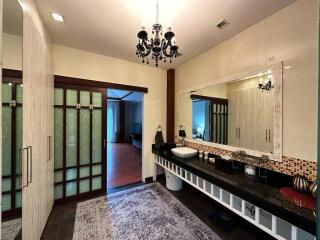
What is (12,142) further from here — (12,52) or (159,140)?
(159,140)

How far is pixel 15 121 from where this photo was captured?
1387mm

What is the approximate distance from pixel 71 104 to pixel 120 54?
1.36 metres

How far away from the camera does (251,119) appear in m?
2.11

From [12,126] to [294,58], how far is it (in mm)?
2941

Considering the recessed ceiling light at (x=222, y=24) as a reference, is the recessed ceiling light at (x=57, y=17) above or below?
above

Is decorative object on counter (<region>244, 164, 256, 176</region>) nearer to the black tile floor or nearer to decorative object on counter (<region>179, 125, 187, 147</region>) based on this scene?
the black tile floor

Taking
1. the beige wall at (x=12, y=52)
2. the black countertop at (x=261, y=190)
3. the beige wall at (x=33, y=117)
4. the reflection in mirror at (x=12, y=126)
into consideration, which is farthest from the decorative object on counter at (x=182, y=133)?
the beige wall at (x=12, y=52)

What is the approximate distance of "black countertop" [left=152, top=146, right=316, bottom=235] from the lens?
3.63 feet

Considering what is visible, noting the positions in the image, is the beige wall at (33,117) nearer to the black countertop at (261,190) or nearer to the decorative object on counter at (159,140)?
the black countertop at (261,190)

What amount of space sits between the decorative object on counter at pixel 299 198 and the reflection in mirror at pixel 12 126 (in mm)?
2289

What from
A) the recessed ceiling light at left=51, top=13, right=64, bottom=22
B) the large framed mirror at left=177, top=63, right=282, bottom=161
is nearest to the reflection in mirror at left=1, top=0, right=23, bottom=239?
the recessed ceiling light at left=51, top=13, right=64, bottom=22

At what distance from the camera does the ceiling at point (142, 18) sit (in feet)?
5.52

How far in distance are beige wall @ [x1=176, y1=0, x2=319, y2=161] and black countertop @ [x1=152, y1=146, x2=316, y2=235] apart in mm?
447

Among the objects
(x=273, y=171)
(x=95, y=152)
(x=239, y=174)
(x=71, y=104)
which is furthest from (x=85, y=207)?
(x=273, y=171)
